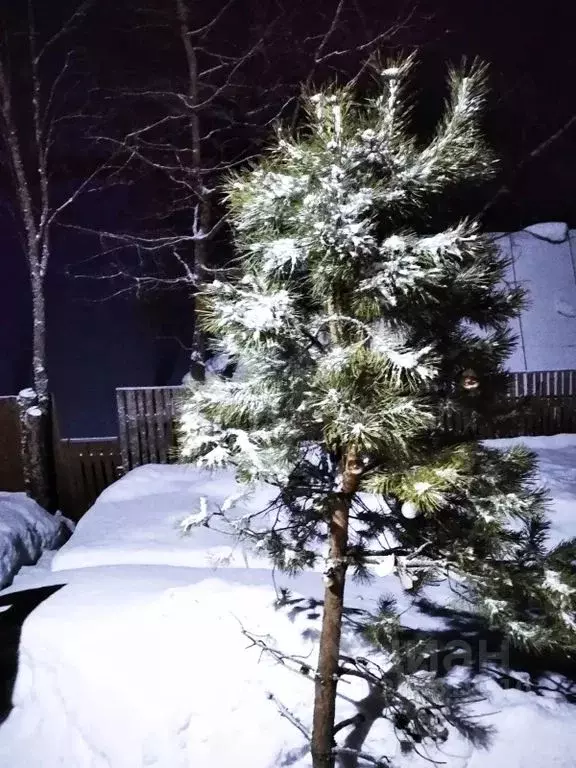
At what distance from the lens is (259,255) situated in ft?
8.30

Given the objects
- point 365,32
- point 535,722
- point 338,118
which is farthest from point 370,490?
point 365,32

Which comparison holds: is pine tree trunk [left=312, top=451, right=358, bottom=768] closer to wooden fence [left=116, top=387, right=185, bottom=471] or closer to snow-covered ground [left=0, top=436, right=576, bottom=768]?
snow-covered ground [left=0, top=436, right=576, bottom=768]

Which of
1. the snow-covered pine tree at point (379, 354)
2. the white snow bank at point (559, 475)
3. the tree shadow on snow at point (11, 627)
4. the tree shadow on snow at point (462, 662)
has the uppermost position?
the snow-covered pine tree at point (379, 354)

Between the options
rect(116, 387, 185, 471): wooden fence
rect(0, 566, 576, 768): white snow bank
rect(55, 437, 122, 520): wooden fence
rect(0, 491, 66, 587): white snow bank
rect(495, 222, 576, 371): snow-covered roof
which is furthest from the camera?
rect(495, 222, 576, 371): snow-covered roof

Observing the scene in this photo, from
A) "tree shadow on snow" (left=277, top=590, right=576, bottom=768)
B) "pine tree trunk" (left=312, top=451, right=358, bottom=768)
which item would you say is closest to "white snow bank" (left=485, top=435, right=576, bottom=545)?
"tree shadow on snow" (left=277, top=590, right=576, bottom=768)

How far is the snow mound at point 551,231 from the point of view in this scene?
38.7 feet

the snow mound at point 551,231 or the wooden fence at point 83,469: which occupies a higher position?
the snow mound at point 551,231

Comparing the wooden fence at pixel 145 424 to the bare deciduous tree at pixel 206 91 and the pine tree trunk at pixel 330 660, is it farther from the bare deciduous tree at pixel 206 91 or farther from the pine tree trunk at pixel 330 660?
the pine tree trunk at pixel 330 660

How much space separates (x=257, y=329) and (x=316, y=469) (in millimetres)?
1075

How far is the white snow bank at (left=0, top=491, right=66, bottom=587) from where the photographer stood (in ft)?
20.2

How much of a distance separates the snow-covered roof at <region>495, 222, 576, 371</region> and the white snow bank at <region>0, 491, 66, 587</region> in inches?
330

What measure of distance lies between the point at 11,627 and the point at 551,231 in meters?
11.8

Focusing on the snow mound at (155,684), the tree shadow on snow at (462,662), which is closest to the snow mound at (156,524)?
the snow mound at (155,684)

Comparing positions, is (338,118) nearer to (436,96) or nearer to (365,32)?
(365,32)
